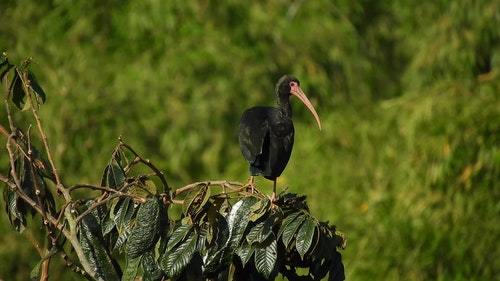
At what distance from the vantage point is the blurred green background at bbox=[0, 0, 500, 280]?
26.6ft

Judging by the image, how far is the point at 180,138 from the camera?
31.4ft

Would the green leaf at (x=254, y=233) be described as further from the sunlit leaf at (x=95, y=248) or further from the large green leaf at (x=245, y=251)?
the sunlit leaf at (x=95, y=248)

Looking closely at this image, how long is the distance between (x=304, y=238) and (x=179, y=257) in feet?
1.37

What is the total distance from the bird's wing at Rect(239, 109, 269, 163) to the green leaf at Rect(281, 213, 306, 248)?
0.82 metres

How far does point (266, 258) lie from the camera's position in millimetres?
3422

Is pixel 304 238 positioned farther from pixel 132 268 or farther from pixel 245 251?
pixel 132 268

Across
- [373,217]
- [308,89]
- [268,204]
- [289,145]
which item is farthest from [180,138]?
[268,204]

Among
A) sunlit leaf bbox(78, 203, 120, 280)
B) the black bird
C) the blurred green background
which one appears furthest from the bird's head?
the blurred green background

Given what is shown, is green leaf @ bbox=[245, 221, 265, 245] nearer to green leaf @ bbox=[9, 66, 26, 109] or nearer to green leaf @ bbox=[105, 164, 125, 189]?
green leaf @ bbox=[105, 164, 125, 189]

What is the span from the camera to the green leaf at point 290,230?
3.43 meters

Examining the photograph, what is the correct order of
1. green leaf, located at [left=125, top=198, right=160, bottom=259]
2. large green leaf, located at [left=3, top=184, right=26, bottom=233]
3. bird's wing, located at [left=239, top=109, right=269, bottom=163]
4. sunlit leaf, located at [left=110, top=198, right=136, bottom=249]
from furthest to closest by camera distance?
1. bird's wing, located at [left=239, top=109, right=269, bottom=163]
2. large green leaf, located at [left=3, top=184, right=26, bottom=233]
3. sunlit leaf, located at [left=110, top=198, right=136, bottom=249]
4. green leaf, located at [left=125, top=198, right=160, bottom=259]

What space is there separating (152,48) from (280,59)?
1272mm

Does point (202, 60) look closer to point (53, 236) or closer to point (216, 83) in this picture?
point (216, 83)

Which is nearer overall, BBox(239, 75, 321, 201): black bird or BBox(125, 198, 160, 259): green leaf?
BBox(125, 198, 160, 259): green leaf
